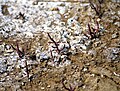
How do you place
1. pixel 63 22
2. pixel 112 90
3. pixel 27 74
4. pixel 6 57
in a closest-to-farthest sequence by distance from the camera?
pixel 112 90
pixel 27 74
pixel 6 57
pixel 63 22

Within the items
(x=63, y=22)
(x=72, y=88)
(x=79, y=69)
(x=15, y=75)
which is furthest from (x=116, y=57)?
(x=15, y=75)

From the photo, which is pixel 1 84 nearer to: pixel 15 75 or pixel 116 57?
pixel 15 75

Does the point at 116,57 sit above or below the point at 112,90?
above

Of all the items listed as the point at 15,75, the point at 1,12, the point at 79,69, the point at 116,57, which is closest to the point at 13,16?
the point at 1,12

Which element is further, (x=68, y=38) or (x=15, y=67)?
(x=68, y=38)

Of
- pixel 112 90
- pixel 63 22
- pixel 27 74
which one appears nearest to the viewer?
pixel 112 90

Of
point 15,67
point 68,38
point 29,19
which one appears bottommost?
point 15,67
